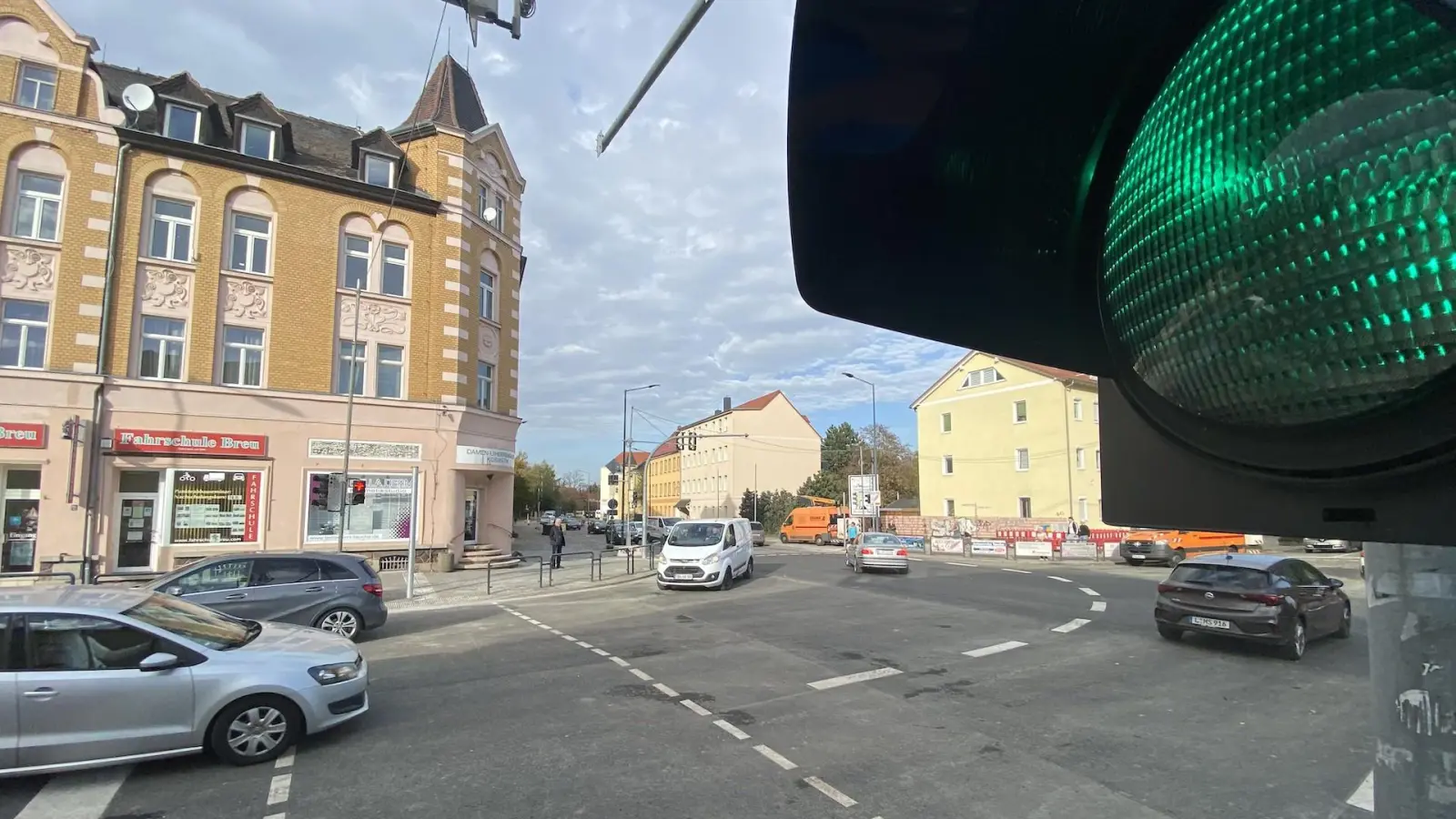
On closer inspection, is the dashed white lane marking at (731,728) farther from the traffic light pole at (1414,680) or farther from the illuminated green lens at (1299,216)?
the illuminated green lens at (1299,216)

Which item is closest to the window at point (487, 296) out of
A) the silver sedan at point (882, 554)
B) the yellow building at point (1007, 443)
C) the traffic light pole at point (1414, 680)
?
the silver sedan at point (882, 554)

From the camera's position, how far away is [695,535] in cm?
2095

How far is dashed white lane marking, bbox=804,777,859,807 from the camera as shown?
531 centimetres

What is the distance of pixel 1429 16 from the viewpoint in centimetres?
65

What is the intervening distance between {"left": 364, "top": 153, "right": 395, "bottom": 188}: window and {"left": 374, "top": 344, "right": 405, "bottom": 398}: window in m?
5.49

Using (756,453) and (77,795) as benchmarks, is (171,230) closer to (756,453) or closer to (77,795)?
(77,795)

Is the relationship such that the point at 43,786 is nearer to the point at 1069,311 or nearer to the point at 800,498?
the point at 1069,311

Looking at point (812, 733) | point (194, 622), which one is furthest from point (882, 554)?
point (194, 622)

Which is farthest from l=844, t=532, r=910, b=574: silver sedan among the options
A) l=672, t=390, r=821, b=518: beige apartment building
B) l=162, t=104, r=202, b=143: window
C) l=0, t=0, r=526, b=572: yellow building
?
l=672, t=390, r=821, b=518: beige apartment building

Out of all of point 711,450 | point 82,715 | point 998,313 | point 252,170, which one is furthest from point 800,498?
point 998,313

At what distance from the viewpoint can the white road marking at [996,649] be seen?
421 inches

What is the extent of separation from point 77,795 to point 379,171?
23606 mm

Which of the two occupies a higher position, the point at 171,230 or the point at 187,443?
the point at 171,230

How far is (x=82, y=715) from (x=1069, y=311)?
301 inches
